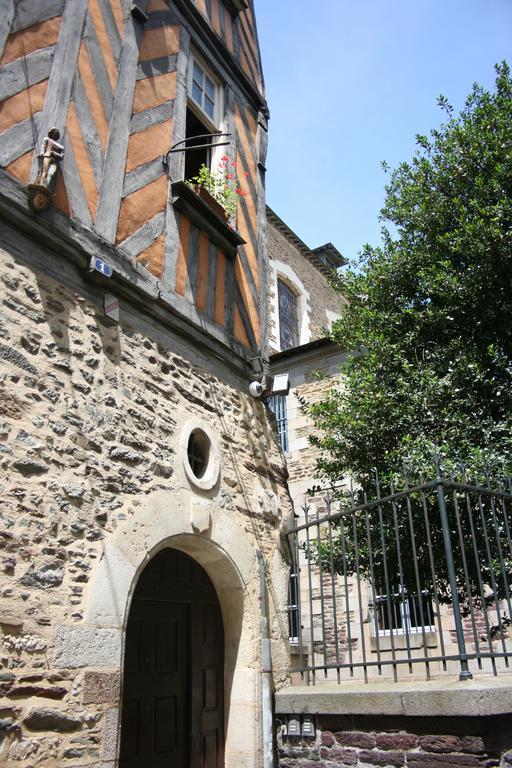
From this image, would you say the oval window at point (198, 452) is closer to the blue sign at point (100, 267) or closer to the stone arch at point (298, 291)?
the blue sign at point (100, 267)

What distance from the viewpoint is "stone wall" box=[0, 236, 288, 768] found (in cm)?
307

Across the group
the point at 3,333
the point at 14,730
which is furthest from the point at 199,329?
the point at 14,730

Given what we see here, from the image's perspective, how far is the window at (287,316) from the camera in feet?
46.0

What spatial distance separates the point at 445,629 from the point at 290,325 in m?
8.13

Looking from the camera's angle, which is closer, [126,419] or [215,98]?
[126,419]

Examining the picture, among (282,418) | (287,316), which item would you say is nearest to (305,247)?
(287,316)

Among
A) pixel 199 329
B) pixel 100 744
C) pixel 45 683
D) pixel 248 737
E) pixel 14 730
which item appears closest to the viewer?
pixel 14 730

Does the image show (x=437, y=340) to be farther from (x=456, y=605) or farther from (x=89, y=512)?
(x=89, y=512)

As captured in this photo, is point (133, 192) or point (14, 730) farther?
point (133, 192)

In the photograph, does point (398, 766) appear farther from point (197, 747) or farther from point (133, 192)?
point (133, 192)

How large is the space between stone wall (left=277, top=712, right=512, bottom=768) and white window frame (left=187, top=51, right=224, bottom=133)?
5.19 m

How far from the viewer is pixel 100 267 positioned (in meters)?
4.02

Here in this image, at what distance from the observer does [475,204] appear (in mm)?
6129

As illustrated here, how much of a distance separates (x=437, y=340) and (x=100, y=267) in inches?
152
